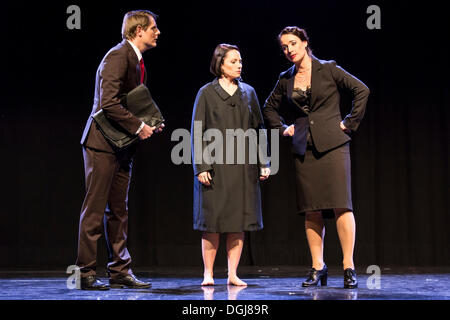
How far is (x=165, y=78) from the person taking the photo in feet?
16.8

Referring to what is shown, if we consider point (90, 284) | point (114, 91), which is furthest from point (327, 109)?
point (90, 284)

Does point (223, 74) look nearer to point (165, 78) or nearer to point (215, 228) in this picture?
point (215, 228)

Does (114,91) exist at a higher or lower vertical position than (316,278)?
higher

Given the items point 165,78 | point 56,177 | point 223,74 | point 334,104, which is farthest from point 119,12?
point 334,104

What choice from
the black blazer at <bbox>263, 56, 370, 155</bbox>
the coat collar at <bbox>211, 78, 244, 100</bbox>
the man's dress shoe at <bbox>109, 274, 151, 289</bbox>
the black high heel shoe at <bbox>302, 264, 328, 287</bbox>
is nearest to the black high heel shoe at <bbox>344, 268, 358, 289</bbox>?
the black high heel shoe at <bbox>302, 264, 328, 287</bbox>

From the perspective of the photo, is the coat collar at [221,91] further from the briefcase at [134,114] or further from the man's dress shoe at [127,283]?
the man's dress shoe at [127,283]

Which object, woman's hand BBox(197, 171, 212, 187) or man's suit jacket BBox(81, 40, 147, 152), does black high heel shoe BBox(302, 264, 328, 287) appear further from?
man's suit jacket BBox(81, 40, 147, 152)

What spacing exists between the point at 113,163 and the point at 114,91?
38 cm

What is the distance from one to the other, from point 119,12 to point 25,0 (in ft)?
2.80

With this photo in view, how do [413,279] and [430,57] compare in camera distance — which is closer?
[413,279]

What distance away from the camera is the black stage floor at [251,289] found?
2.55 metres

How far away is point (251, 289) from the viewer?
2.90 meters

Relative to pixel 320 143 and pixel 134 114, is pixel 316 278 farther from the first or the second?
pixel 134 114

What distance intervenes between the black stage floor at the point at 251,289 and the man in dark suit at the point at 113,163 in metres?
0.20
